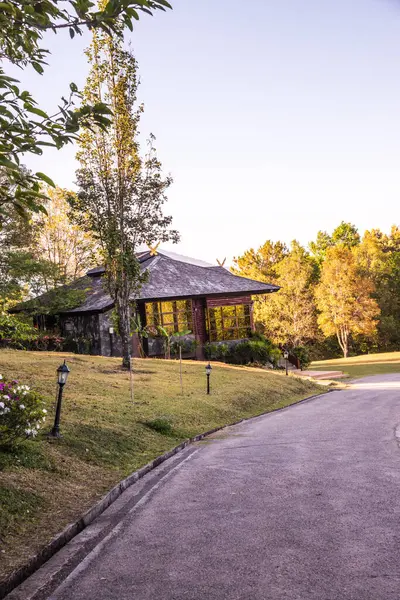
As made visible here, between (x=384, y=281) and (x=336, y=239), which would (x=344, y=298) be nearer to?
(x=384, y=281)

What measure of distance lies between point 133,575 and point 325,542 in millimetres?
1859

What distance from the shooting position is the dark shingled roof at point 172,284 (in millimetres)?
38188

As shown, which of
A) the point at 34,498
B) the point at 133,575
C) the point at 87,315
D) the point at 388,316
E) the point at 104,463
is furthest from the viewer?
the point at 388,316

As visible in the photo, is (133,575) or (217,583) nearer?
(217,583)

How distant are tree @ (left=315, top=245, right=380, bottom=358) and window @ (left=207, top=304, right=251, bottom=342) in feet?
73.5

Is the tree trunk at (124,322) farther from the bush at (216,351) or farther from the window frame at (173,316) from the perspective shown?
the bush at (216,351)

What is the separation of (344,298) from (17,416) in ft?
180

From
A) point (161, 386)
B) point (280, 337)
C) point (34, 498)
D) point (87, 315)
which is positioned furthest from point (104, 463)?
point (280, 337)

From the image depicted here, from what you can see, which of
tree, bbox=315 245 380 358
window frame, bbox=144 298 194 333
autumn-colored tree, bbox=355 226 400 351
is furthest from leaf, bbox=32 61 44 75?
autumn-colored tree, bbox=355 226 400 351

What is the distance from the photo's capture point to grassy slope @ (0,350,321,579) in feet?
24.3

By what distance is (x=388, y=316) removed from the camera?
68.6 metres

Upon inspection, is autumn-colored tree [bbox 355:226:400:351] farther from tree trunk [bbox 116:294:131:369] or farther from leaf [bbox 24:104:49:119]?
leaf [bbox 24:104:49:119]

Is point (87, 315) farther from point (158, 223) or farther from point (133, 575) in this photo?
point (133, 575)

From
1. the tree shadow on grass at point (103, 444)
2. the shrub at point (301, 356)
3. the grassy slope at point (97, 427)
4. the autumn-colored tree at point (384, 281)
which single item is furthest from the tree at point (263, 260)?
the tree shadow on grass at point (103, 444)
